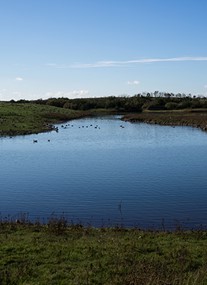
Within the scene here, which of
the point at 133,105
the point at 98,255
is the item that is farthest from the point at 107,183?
the point at 133,105

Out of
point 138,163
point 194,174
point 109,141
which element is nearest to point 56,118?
point 109,141

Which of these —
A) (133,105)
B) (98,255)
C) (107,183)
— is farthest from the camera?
(133,105)

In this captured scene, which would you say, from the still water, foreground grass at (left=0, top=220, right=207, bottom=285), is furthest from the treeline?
foreground grass at (left=0, top=220, right=207, bottom=285)

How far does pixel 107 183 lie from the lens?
29.6 meters

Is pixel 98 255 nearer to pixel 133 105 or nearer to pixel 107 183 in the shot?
pixel 107 183

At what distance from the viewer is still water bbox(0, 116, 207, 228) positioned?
21375 mm

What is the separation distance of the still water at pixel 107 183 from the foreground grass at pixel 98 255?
3.33 meters

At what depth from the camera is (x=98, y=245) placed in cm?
1405

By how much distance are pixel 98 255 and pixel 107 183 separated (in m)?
16.7

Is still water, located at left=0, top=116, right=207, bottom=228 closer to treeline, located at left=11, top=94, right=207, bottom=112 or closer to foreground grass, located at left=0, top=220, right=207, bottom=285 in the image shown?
foreground grass, located at left=0, top=220, right=207, bottom=285

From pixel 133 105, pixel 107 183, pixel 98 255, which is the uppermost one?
pixel 133 105

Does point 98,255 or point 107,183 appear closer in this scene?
point 98,255

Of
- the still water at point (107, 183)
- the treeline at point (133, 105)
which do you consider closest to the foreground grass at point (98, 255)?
the still water at point (107, 183)

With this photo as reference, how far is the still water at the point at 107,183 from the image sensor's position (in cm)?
2138
